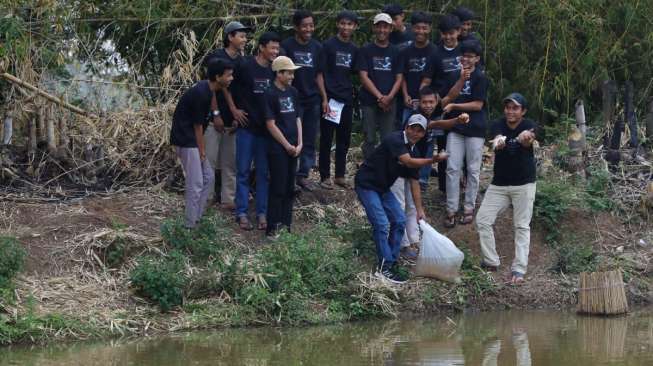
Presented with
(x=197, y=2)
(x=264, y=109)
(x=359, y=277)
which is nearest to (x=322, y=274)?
(x=359, y=277)

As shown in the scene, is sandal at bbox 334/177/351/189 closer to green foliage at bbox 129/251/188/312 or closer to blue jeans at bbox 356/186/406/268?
blue jeans at bbox 356/186/406/268

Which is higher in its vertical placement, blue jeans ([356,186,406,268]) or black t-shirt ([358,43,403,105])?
black t-shirt ([358,43,403,105])

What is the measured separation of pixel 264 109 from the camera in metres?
11.7

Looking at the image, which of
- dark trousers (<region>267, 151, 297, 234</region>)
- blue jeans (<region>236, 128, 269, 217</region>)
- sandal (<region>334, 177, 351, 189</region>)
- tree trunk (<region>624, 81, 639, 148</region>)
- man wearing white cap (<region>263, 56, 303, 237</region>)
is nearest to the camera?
man wearing white cap (<region>263, 56, 303, 237</region>)

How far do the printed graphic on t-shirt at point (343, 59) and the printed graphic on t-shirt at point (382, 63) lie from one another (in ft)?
0.84

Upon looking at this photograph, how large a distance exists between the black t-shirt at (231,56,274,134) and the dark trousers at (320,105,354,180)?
1.05 metres

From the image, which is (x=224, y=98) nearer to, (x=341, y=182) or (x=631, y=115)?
(x=341, y=182)

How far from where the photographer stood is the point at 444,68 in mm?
12422

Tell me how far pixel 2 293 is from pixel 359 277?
3.26m

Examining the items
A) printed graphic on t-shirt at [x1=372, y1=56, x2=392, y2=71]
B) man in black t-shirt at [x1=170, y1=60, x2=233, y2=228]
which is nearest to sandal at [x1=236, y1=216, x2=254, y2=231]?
man in black t-shirt at [x1=170, y1=60, x2=233, y2=228]

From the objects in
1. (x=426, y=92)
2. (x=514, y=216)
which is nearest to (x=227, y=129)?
(x=426, y=92)

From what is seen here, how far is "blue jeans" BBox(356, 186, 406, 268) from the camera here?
1156cm

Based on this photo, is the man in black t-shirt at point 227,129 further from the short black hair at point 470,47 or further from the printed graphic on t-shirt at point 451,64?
the short black hair at point 470,47

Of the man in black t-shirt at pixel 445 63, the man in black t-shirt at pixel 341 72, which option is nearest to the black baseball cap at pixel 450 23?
the man in black t-shirt at pixel 445 63
